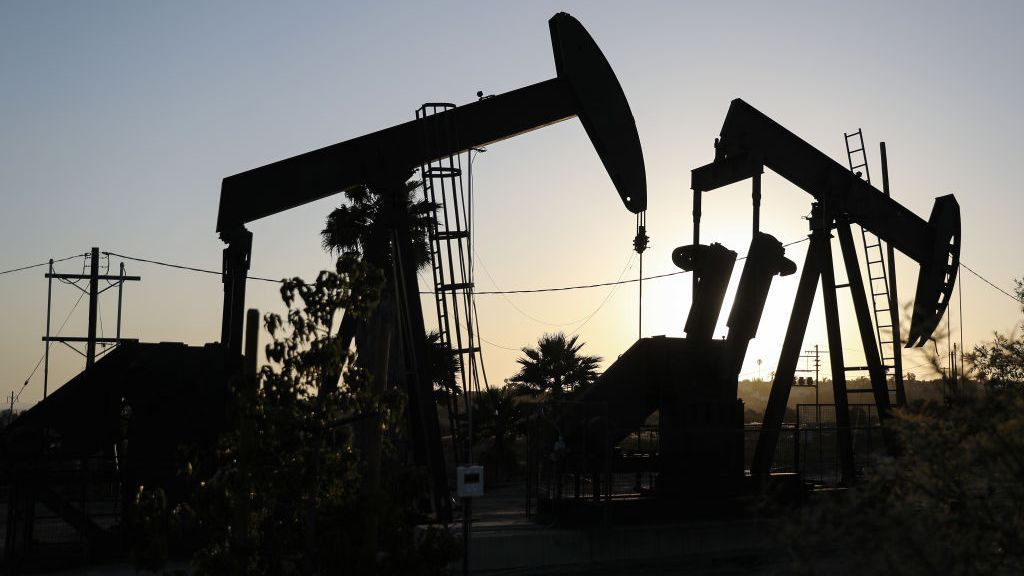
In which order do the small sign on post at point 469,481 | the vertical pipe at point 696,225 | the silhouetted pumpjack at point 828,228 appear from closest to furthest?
1. the small sign on post at point 469,481
2. the vertical pipe at point 696,225
3. the silhouetted pumpjack at point 828,228

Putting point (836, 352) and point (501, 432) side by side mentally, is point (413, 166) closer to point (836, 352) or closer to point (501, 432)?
point (836, 352)

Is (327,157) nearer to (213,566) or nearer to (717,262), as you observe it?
(717,262)

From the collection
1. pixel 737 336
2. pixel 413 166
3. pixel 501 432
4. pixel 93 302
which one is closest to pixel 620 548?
pixel 737 336

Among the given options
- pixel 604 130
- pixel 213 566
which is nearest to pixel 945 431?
pixel 213 566

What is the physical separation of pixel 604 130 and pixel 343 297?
8315mm

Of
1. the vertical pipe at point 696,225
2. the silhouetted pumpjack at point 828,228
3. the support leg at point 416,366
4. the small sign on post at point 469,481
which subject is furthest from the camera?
the silhouetted pumpjack at point 828,228

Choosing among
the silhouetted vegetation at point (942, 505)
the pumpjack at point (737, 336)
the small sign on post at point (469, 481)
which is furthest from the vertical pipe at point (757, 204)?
the silhouetted vegetation at point (942, 505)

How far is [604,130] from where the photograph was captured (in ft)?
49.1

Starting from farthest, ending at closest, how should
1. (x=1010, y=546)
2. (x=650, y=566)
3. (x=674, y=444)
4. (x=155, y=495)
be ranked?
(x=674, y=444) → (x=650, y=566) → (x=155, y=495) → (x=1010, y=546)

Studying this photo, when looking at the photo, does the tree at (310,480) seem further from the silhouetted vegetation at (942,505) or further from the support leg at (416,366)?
the support leg at (416,366)

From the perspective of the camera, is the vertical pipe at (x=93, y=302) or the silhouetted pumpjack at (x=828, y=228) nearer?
the silhouetted pumpjack at (x=828, y=228)

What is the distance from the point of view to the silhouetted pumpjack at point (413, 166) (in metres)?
12.8

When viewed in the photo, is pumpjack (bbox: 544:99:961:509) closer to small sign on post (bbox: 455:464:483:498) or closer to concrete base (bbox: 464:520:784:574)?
concrete base (bbox: 464:520:784:574)

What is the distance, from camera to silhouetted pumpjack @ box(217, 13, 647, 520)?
42.1ft
